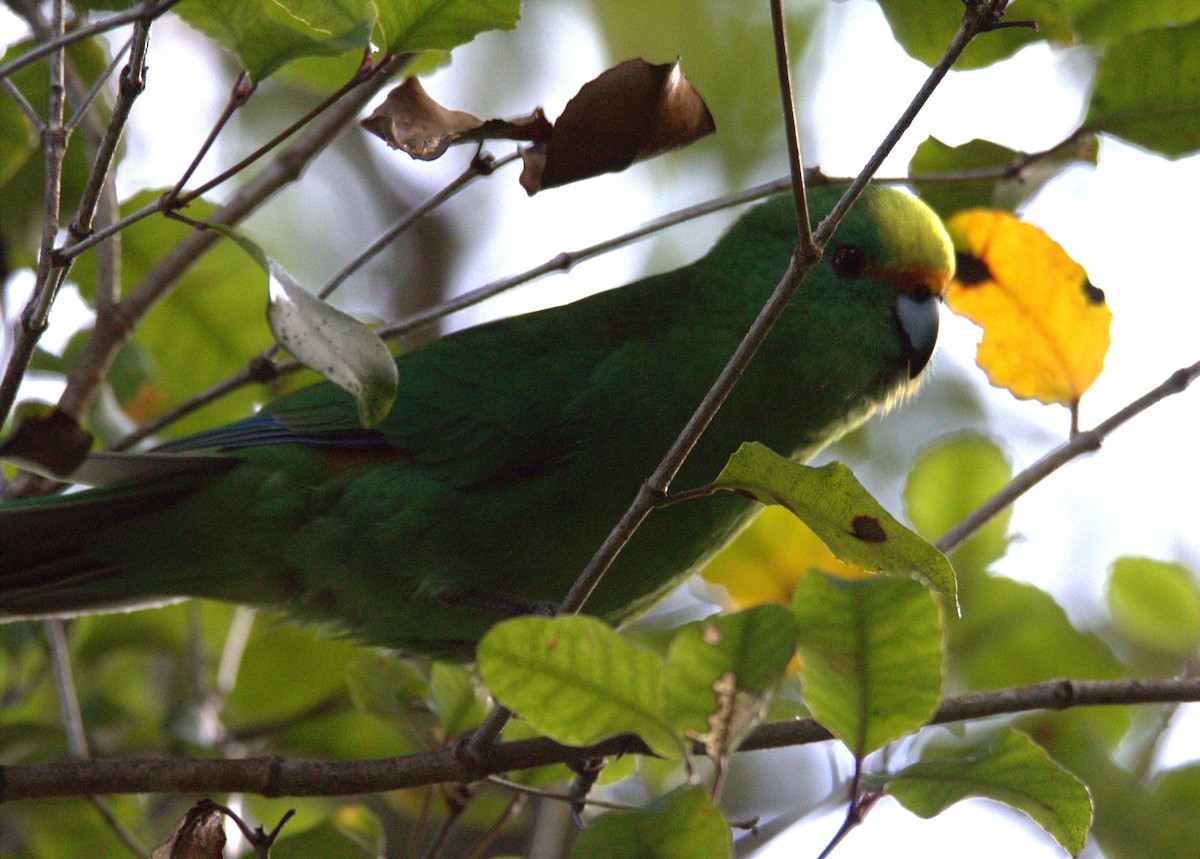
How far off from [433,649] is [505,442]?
0.58m

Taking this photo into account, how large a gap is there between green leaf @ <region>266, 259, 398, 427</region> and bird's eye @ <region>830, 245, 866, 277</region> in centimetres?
164

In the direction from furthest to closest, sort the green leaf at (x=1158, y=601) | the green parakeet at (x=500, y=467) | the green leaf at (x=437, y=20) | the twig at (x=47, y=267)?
the green leaf at (x=1158, y=601) < the green parakeet at (x=500, y=467) < the green leaf at (x=437, y=20) < the twig at (x=47, y=267)

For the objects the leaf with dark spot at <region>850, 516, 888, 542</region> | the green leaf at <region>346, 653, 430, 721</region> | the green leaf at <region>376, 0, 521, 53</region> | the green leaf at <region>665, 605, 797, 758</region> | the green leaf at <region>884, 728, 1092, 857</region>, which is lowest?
the green leaf at <region>884, 728, 1092, 857</region>

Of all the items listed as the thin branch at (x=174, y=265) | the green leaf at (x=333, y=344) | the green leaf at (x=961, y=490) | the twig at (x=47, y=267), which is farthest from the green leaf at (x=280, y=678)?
the green leaf at (x=333, y=344)

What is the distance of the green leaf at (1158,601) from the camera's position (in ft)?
10.4

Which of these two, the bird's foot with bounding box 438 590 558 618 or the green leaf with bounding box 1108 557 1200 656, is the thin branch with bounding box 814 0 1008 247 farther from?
the green leaf with bounding box 1108 557 1200 656

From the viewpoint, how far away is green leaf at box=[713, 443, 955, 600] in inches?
67.3

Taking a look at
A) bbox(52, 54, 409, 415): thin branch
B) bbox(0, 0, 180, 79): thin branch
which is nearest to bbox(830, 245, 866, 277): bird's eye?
bbox(52, 54, 409, 415): thin branch

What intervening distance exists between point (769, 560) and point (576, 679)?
1.55m

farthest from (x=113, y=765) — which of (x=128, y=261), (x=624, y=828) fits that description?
Result: (x=128, y=261)

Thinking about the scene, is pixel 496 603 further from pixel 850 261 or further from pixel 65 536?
pixel 850 261

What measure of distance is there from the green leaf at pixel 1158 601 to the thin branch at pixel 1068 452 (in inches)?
38.2

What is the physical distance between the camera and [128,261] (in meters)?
3.25

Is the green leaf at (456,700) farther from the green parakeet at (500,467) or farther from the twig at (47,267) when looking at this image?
the twig at (47,267)
